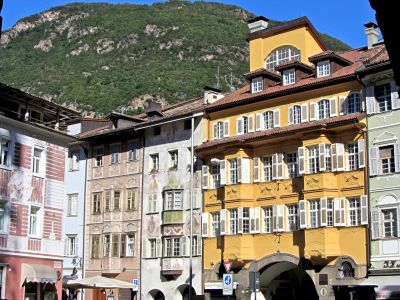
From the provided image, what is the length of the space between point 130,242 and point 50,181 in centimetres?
1246

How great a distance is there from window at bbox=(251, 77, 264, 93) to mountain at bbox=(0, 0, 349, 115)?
4599 centimetres

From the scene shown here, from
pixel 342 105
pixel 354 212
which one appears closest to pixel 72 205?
pixel 342 105

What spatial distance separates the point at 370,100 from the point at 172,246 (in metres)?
15.2

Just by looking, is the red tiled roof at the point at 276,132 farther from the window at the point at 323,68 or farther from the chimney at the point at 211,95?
the chimney at the point at 211,95

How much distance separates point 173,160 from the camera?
1853 inches

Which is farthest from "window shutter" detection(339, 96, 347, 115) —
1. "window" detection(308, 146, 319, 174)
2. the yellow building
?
"window" detection(308, 146, 319, 174)

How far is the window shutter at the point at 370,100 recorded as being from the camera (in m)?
37.1

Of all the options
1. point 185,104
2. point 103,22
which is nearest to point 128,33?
point 103,22

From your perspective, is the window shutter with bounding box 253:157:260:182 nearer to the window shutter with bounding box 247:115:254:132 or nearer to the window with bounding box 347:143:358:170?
the window shutter with bounding box 247:115:254:132

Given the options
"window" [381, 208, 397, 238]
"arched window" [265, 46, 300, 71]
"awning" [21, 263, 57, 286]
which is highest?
"arched window" [265, 46, 300, 71]

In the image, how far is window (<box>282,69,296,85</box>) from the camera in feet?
138

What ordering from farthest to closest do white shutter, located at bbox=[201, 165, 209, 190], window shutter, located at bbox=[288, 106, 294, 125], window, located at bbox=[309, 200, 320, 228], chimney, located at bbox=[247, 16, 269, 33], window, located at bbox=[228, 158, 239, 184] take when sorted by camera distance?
1. chimney, located at bbox=[247, 16, 269, 33]
2. white shutter, located at bbox=[201, 165, 209, 190]
3. window, located at bbox=[228, 158, 239, 184]
4. window shutter, located at bbox=[288, 106, 294, 125]
5. window, located at bbox=[309, 200, 320, 228]

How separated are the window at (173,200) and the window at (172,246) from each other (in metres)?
1.90

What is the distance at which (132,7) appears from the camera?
162125 millimetres
